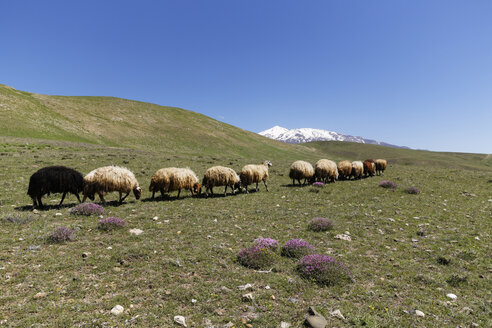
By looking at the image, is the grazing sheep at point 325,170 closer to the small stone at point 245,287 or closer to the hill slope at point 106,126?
the small stone at point 245,287

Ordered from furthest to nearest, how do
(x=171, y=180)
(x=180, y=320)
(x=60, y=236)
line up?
(x=171, y=180), (x=60, y=236), (x=180, y=320)

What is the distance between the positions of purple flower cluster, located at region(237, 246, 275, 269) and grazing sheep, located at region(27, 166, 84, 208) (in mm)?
11657

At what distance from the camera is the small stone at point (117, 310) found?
476cm

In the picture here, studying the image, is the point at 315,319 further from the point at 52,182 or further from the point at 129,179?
the point at 52,182

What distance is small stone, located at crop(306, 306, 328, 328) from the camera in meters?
4.58

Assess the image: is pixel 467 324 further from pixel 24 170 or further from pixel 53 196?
pixel 24 170

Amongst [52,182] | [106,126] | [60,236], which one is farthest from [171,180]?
[106,126]

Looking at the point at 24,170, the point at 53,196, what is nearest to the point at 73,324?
the point at 53,196

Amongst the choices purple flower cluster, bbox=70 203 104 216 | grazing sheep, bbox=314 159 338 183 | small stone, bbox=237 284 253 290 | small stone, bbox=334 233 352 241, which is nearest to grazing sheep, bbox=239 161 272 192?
grazing sheep, bbox=314 159 338 183

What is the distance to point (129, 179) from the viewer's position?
14.3 metres

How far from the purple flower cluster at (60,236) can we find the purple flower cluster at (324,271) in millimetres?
8236

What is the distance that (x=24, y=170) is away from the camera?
20.5 meters

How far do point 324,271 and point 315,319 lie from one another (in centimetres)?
186

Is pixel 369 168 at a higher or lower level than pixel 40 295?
higher
